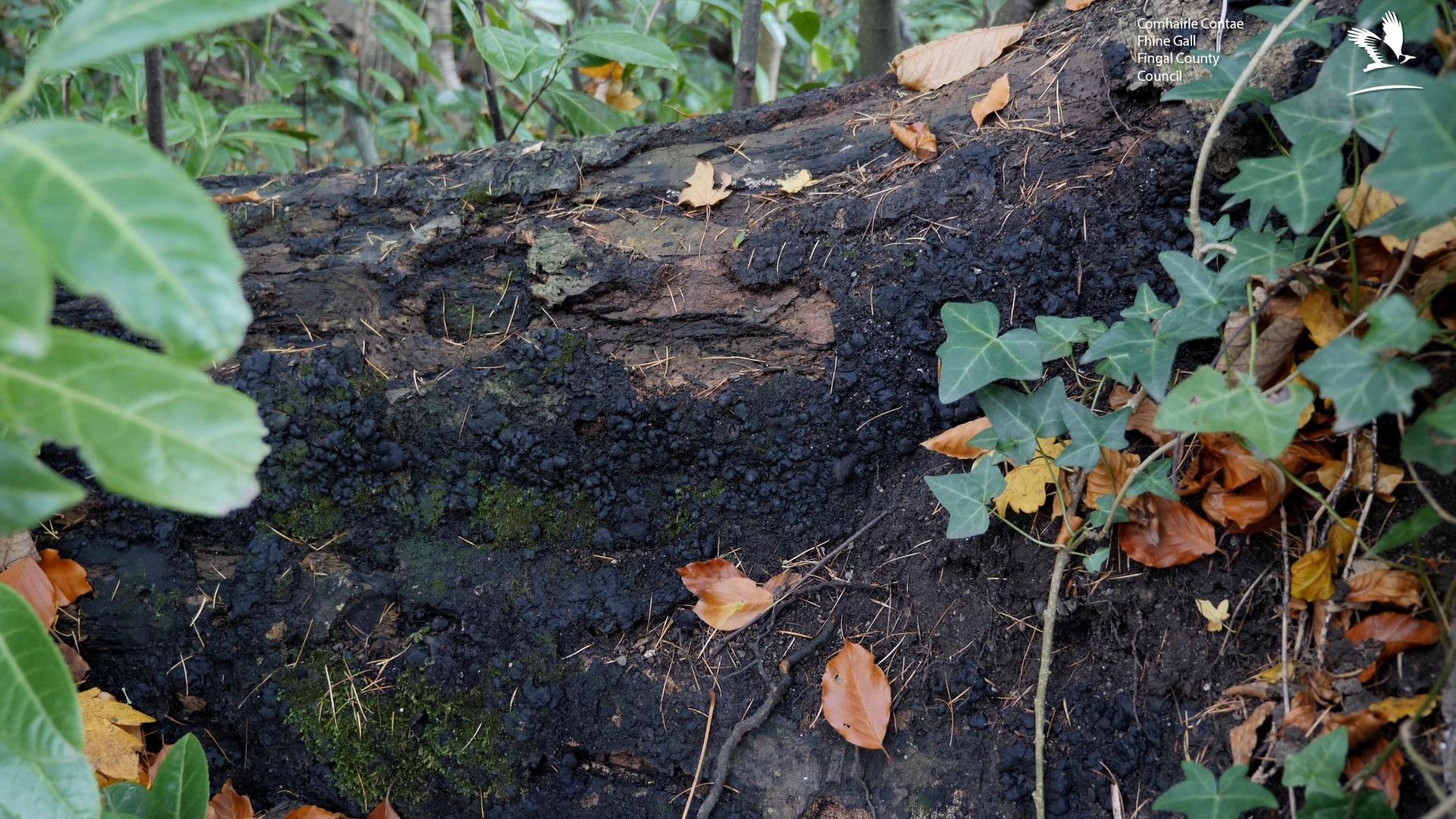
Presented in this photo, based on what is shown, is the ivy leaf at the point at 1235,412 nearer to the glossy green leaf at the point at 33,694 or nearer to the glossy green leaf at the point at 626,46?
the glossy green leaf at the point at 33,694

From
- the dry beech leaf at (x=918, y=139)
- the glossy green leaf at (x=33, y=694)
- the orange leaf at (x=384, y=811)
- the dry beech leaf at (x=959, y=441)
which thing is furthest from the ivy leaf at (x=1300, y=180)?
the orange leaf at (x=384, y=811)

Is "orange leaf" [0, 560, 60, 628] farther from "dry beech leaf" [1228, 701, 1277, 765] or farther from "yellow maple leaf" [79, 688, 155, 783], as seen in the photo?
"dry beech leaf" [1228, 701, 1277, 765]

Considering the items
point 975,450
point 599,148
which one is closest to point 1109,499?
point 975,450

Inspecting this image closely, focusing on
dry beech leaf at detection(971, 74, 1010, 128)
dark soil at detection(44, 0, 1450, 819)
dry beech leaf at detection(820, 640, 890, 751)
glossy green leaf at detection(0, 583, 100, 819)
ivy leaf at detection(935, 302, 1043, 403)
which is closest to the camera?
glossy green leaf at detection(0, 583, 100, 819)

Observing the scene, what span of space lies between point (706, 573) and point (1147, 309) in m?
1.02

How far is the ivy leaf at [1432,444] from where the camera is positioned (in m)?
1.07

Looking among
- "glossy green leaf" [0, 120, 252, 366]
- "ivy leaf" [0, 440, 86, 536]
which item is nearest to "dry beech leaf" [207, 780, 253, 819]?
"ivy leaf" [0, 440, 86, 536]

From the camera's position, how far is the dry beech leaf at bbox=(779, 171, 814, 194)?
203 cm

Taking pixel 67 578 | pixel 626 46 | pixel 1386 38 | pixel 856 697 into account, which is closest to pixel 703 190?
pixel 626 46

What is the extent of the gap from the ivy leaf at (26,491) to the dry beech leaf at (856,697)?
1.33 metres

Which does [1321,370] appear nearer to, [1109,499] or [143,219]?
[1109,499]

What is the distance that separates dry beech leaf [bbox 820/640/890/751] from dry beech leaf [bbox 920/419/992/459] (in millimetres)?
439

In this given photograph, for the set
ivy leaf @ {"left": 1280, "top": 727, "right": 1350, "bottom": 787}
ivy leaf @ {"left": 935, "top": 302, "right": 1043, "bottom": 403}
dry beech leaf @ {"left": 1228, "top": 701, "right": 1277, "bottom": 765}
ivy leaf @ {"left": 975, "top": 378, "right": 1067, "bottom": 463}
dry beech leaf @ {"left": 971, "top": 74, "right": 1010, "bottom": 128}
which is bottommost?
dry beech leaf @ {"left": 1228, "top": 701, "right": 1277, "bottom": 765}

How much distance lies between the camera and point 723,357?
1959 millimetres
